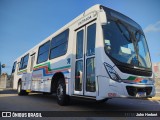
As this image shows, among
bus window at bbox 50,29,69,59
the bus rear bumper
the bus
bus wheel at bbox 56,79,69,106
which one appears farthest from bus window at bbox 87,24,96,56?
bus wheel at bbox 56,79,69,106

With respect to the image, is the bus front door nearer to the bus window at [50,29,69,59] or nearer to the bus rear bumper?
the bus rear bumper

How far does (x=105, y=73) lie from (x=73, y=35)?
267 cm

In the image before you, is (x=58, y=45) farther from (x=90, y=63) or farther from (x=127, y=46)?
(x=127, y=46)

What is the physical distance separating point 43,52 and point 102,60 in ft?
19.0

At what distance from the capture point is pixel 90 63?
651cm

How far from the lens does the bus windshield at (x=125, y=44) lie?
6.09 m

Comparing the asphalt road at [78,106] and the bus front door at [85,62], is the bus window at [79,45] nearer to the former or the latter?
the bus front door at [85,62]

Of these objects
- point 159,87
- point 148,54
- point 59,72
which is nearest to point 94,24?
point 148,54

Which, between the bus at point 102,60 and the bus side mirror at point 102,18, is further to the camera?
the bus side mirror at point 102,18

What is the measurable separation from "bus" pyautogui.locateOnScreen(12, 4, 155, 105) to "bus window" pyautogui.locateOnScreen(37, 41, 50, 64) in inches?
65.5

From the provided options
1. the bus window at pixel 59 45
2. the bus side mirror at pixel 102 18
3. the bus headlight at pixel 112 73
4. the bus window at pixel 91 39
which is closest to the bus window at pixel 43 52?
the bus window at pixel 59 45

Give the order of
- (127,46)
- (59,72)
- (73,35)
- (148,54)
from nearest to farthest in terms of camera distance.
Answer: (127,46)
(148,54)
(73,35)
(59,72)

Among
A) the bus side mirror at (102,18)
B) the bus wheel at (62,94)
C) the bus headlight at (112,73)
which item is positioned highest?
the bus side mirror at (102,18)

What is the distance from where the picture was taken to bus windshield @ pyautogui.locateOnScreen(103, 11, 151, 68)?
20.0 ft
